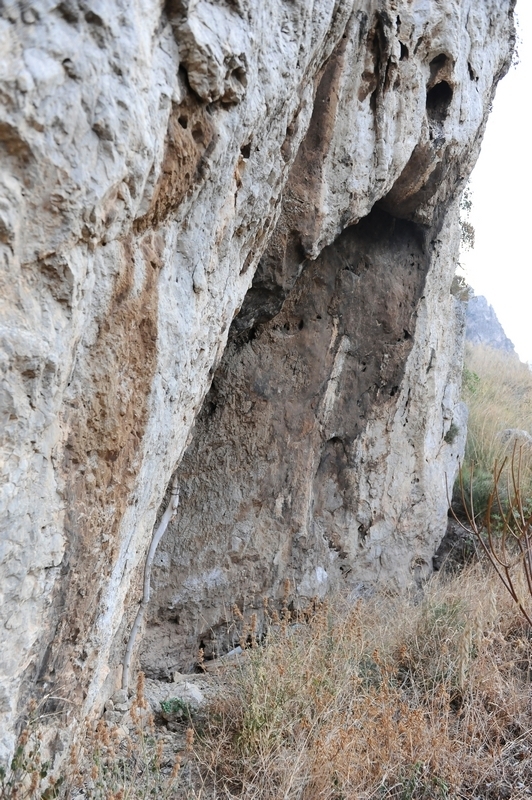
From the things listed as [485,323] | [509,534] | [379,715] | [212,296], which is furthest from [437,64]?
[485,323]

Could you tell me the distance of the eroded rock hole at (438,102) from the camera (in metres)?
3.42

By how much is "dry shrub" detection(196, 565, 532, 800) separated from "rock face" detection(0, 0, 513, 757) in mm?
611

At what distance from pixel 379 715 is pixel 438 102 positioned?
3.15m

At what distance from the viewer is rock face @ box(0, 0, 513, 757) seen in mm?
1312

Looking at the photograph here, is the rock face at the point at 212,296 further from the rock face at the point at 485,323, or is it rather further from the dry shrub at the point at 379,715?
the rock face at the point at 485,323

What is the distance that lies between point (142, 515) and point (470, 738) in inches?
66.2

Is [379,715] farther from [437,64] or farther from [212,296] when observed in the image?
[437,64]

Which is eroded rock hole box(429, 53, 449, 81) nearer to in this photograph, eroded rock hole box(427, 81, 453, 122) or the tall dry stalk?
eroded rock hole box(427, 81, 453, 122)

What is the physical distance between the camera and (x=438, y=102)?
3.45 meters

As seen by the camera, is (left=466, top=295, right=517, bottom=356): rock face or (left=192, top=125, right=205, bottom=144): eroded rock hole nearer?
(left=192, top=125, right=205, bottom=144): eroded rock hole

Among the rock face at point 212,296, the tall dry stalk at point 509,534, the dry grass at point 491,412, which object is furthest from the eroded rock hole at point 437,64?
the dry grass at point 491,412

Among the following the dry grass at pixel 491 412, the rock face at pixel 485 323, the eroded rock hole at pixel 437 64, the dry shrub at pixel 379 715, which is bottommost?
the dry shrub at pixel 379 715

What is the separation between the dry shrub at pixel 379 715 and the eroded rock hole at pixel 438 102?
2.78 metres

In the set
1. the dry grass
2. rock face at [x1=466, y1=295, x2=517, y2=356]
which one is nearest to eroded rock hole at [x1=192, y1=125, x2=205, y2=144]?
the dry grass
